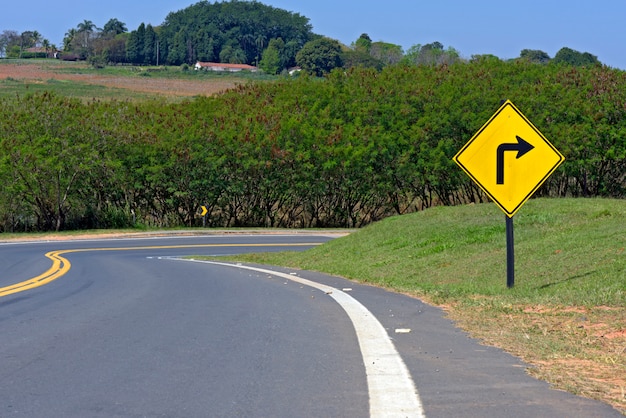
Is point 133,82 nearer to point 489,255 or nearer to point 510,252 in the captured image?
point 489,255

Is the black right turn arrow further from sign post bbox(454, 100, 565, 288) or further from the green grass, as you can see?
the green grass

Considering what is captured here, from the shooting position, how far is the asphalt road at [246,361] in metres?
5.25

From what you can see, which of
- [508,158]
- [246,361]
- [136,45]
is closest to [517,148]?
[508,158]

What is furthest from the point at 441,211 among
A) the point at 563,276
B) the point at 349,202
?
the point at 349,202

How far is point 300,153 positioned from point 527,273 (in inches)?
1384

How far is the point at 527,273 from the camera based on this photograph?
1473cm

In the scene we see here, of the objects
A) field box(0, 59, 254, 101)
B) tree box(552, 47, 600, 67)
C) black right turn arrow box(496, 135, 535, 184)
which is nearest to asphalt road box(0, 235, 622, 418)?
black right turn arrow box(496, 135, 535, 184)

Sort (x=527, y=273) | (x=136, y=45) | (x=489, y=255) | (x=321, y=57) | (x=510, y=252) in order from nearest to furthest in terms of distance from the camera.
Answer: (x=510, y=252)
(x=527, y=273)
(x=489, y=255)
(x=321, y=57)
(x=136, y=45)

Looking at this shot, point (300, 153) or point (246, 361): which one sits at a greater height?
point (300, 153)

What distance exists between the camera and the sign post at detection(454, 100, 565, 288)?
42.3ft

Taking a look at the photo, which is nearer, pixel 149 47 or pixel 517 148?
pixel 517 148

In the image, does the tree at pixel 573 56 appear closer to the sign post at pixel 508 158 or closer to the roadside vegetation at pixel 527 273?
the roadside vegetation at pixel 527 273

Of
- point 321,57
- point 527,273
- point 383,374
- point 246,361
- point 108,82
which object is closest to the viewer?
point 383,374

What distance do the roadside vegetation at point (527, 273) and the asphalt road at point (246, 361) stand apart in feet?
1.47
